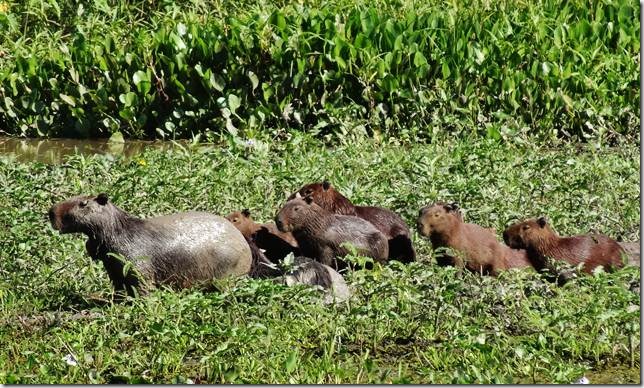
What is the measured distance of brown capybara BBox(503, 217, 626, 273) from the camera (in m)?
7.33

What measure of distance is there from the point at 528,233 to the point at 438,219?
462mm

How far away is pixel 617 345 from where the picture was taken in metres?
5.96

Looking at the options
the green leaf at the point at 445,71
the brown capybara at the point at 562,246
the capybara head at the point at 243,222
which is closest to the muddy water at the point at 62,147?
the green leaf at the point at 445,71

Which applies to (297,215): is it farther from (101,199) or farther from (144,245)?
(101,199)

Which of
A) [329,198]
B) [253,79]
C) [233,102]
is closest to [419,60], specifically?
[253,79]

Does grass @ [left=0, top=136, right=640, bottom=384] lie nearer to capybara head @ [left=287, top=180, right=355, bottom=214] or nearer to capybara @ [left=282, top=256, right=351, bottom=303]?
capybara @ [left=282, top=256, right=351, bottom=303]

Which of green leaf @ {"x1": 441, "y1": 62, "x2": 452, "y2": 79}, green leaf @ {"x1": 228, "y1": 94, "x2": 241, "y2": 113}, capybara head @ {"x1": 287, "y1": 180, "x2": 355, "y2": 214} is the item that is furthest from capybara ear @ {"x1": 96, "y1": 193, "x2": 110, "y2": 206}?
green leaf @ {"x1": 441, "y1": 62, "x2": 452, "y2": 79}

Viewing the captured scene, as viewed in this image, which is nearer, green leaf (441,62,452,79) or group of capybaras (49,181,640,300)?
group of capybaras (49,181,640,300)

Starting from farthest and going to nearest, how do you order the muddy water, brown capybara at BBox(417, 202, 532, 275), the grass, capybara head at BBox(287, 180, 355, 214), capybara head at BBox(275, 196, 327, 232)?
the muddy water
capybara head at BBox(287, 180, 355, 214)
capybara head at BBox(275, 196, 327, 232)
brown capybara at BBox(417, 202, 532, 275)
the grass

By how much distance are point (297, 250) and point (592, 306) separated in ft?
7.07

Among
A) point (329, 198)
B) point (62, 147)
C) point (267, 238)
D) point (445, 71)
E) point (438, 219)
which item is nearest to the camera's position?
point (438, 219)

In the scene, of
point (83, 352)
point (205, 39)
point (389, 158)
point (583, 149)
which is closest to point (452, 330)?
point (83, 352)

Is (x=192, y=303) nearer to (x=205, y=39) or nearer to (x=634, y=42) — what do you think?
(x=205, y=39)

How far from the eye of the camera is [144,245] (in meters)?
6.83
